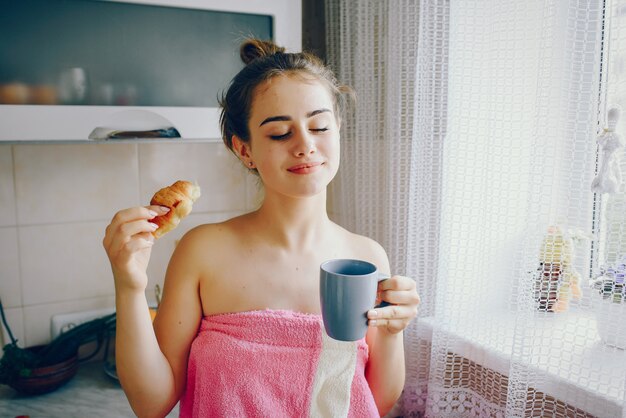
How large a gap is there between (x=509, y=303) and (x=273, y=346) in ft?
1.66

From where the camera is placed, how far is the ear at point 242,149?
1.02 metres

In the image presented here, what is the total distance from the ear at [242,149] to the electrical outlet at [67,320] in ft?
2.85

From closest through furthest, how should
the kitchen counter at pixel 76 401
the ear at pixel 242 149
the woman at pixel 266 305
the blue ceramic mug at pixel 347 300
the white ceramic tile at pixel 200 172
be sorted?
the blue ceramic mug at pixel 347 300 < the woman at pixel 266 305 < the ear at pixel 242 149 < the kitchen counter at pixel 76 401 < the white ceramic tile at pixel 200 172

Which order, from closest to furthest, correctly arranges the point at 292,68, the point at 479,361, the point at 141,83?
1. the point at 292,68
2. the point at 479,361
3. the point at 141,83

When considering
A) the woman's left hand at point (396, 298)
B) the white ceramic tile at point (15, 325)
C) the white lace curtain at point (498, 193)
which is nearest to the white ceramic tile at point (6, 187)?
the white ceramic tile at point (15, 325)

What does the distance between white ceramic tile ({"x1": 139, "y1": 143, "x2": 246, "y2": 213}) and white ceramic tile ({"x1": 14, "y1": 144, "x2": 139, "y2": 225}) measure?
43 mm

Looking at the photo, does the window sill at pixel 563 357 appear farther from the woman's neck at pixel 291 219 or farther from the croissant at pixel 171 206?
the croissant at pixel 171 206

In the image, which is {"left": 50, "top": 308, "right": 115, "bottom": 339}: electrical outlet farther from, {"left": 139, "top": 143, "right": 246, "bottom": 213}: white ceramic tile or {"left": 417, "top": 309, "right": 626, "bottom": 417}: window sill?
{"left": 417, "top": 309, "right": 626, "bottom": 417}: window sill

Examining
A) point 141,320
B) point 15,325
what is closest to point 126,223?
point 141,320

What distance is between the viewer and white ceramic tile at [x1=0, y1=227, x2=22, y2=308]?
1.46 metres

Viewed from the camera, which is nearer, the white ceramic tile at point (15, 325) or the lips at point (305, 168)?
the lips at point (305, 168)

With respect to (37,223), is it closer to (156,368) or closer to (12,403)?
(12,403)

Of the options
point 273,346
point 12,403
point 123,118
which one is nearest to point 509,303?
point 273,346

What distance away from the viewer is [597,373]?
902 millimetres
